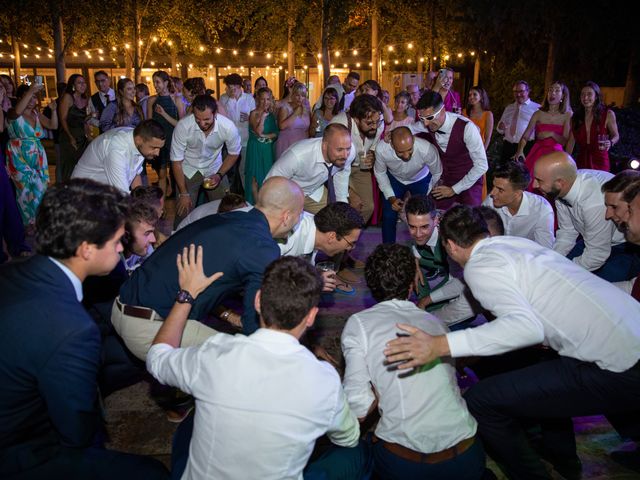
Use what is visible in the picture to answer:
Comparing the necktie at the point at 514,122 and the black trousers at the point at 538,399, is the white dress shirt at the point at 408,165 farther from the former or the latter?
the black trousers at the point at 538,399

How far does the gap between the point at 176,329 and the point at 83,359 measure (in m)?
0.50

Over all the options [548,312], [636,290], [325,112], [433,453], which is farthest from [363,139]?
[433,453]

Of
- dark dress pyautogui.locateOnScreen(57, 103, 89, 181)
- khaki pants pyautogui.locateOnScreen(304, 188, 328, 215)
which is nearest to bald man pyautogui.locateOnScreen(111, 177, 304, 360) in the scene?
khaki pants pyautogui.locateOnScreen(304, 188, 328, 215)

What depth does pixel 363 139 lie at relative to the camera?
605cm

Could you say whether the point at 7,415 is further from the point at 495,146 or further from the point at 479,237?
the point at 495,146

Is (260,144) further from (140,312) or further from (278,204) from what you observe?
(140,312)

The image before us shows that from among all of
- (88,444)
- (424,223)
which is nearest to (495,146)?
(424,223)

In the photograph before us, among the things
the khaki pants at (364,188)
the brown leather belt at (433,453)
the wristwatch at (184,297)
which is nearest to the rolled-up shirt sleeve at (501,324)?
the brown leather belt at (433,453)

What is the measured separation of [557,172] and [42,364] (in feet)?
10.9

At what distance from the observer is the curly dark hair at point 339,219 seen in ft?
11.5

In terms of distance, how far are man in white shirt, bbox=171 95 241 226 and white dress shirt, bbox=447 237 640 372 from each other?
3.85 metres

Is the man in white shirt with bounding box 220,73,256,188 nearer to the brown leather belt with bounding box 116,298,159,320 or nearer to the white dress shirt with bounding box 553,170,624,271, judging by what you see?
the white dress shirt with bounding box 553,170,624,271

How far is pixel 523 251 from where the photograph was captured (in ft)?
8.33

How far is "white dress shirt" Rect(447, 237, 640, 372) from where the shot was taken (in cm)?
230
